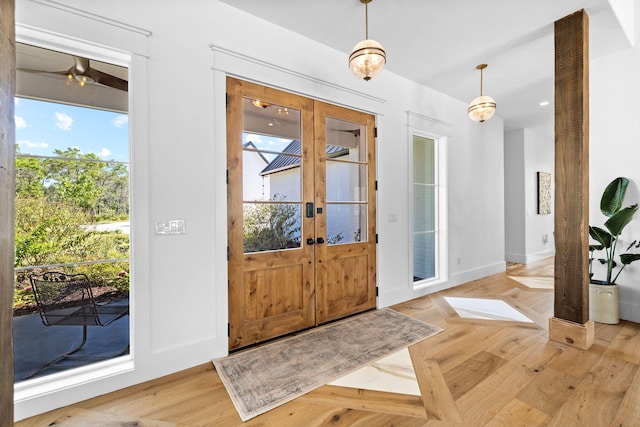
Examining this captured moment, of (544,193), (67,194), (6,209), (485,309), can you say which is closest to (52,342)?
(67,194)

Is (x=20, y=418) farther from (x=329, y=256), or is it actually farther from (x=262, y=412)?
(x=329, y=256)

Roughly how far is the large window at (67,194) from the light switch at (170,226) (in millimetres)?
374

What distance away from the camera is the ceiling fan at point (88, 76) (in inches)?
94.8

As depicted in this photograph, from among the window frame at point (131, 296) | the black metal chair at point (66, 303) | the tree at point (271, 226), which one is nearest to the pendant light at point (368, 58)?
the tree at point (271, 226)

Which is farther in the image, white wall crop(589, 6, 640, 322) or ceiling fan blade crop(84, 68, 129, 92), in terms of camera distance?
white wall crop(589, 6, 640, 322)

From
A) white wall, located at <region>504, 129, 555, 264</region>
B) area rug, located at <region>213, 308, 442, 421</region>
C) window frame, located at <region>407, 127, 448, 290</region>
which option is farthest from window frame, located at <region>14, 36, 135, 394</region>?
white wall, located at <region>504, 129, 555, 264</region>

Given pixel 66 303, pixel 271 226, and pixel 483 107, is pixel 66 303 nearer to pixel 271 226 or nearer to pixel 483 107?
pixel 271 226

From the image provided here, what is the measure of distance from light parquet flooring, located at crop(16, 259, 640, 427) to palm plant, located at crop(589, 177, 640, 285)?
789 mm

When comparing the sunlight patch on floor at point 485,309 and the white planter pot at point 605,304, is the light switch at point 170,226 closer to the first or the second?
the sunlight patch on floor at point 485,309

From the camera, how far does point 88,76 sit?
2.52 m

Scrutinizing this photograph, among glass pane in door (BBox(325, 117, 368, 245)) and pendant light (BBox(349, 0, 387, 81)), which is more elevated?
pendant light (BBox(349, 0, 387, 81))

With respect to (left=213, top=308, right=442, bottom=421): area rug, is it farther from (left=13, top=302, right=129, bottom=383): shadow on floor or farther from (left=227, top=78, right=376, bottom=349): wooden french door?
(left=13, top=302, right=129, bottom=383): shadow on floor

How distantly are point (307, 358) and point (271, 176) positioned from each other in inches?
67.0

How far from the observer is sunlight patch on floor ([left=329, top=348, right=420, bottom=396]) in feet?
6.72
